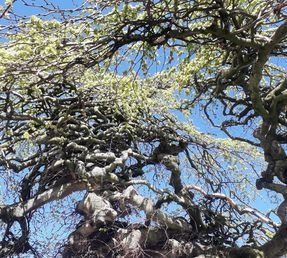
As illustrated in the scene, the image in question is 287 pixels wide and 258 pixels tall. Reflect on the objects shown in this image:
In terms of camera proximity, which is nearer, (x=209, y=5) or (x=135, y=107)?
(x=209, y=5)

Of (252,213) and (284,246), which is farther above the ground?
(252,213)

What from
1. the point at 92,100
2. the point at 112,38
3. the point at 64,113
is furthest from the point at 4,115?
the point at 112,38

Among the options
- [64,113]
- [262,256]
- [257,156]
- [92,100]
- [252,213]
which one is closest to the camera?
[262,256]

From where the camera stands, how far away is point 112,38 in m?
5.09

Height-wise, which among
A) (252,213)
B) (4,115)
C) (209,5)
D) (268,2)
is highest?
(4,115)

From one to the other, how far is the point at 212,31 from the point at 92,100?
2494 mm

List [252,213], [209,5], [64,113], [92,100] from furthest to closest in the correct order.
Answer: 1. [92,100]
2. [64,113]
3. [252,213]
4. [209,5]

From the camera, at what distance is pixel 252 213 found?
235 inches

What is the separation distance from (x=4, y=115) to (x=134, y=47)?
5.59ft

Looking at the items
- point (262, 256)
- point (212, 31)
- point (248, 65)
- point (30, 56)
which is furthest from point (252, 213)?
point (30, 56)

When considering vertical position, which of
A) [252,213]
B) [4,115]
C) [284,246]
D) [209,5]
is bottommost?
[284,246]

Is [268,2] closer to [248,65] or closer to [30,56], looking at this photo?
[248,65]

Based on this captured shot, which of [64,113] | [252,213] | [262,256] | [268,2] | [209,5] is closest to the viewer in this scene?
[268,2]

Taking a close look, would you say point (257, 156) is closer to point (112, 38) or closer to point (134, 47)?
point (134, 47)
